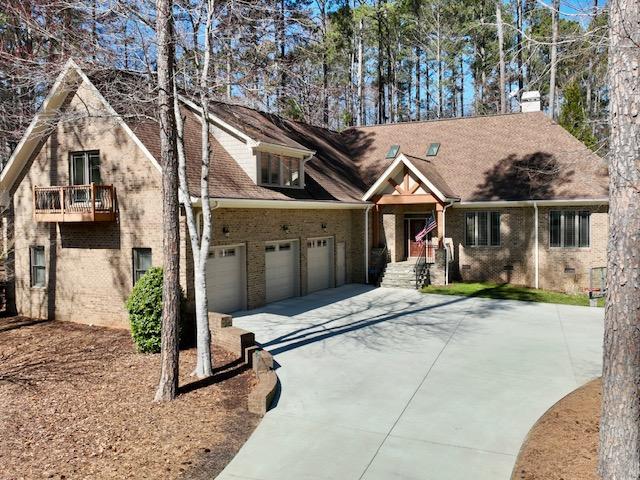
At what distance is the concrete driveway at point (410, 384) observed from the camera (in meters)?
7.28

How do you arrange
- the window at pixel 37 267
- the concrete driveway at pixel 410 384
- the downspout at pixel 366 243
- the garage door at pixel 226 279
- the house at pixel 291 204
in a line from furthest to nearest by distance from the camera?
the downspout at pixel 366 243
the window at pixel 37 267
the garage door at pixel 226 279
the house at pixel 291 204
the concrete driveway at pixel 410 384

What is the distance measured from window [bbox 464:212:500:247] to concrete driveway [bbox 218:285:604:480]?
538cm

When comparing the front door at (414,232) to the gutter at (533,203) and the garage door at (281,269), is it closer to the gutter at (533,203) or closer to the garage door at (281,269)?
the gutter at (533,203)

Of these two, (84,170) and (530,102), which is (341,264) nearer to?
(84,170)

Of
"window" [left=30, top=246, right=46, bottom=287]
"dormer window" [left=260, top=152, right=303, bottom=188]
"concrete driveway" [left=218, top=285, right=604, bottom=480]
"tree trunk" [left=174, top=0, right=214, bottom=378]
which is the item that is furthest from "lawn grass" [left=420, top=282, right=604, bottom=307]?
"window" [left=30, top=246, right=46, bottom=287]

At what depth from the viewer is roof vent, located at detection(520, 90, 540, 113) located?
26375 millimetres

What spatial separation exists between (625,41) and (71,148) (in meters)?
15.2

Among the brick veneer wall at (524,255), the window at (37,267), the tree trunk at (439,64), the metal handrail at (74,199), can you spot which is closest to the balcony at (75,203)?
the metal handrail at (74,199)

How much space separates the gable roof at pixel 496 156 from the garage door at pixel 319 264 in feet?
17.6

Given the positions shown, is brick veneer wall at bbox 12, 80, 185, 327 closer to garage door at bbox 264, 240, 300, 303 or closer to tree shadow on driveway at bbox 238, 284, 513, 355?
tree shadow on driveway at bbox 238, 284, 513, 355

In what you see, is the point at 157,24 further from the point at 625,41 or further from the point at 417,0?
the point at 417,0

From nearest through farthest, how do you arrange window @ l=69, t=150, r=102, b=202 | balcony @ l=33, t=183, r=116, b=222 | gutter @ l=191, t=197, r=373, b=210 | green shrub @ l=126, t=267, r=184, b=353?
green shrub @ l=126, t=267, r=184, b=353 < gutter @ l=191, t=197, r=373, b=210 < balcony @ l=33, t=183, r=116, b=222 < window @ l=69, t=150, r=102, b=202

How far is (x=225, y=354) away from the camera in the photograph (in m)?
12.3

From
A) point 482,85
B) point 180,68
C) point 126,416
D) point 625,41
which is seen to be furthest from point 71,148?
point 482,85
